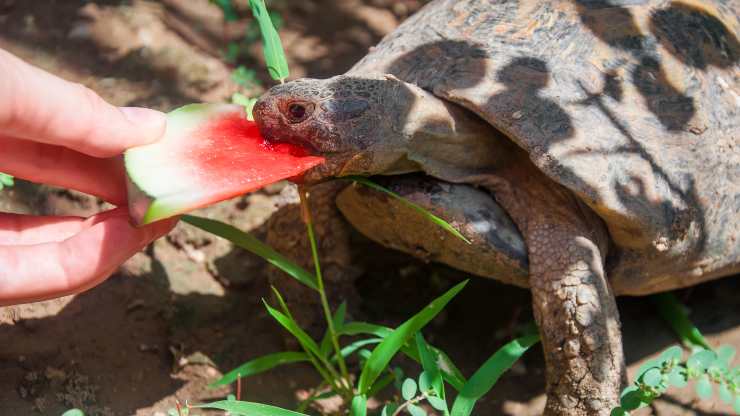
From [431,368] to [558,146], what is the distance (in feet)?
2.78

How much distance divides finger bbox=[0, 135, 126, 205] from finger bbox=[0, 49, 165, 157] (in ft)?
0.70

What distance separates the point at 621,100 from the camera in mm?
2760

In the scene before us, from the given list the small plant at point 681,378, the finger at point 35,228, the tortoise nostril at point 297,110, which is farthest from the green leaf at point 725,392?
the finger at point 35,228

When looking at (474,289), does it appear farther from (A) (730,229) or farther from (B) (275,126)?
(B) (275,126)

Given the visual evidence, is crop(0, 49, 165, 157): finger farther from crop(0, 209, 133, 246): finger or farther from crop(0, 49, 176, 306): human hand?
crop(0, 209, 133, 246): finger

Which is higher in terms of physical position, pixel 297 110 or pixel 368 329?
pixel 297 110

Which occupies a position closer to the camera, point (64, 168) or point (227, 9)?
point (64, 168)

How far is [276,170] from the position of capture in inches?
91.7

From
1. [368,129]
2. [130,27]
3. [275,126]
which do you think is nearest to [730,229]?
[368,129]

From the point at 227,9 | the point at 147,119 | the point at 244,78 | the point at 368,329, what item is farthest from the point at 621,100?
the point at 227,9

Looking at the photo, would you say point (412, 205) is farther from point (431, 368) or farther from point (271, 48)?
point (271, 48)

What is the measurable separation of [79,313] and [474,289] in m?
1.78

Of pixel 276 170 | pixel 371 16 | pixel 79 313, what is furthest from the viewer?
pixel 371 16

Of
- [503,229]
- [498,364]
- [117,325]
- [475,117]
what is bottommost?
[117,325]
